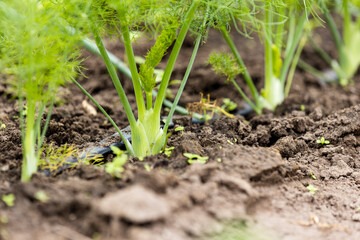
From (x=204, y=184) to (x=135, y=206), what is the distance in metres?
0.28

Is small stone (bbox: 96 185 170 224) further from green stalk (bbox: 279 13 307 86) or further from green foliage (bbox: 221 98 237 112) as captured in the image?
green stalk (bbox: 279 13 307 86)

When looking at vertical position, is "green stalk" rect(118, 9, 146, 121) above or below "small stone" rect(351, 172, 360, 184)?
above

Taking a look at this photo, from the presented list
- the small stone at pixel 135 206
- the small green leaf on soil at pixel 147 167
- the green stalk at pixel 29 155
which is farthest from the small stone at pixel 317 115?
the green stalk at pixel 29 155

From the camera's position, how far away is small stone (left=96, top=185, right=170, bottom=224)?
99 centimetres

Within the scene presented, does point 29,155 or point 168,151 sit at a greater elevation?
point 29,155

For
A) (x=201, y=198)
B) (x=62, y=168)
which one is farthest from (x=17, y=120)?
(x=201, y=198)

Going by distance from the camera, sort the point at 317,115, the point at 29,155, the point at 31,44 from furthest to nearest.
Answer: the point at 317,115, the point at 29,155, the point at 31,44

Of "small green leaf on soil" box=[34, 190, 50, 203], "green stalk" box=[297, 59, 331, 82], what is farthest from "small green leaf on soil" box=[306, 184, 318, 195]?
"green stalk" box=[297, 59, 331, 82]

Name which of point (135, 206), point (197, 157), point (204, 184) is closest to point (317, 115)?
point (197, 157)

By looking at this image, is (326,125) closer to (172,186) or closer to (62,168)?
(172,186)

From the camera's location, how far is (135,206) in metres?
1.01

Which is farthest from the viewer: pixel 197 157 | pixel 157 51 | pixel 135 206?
pixel 157 51

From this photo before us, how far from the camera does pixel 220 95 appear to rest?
241cm

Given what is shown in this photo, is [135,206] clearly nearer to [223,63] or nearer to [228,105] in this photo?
[223,63]
